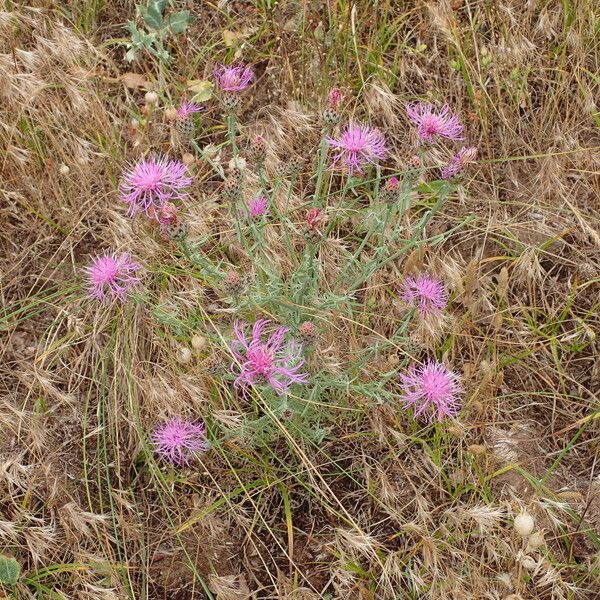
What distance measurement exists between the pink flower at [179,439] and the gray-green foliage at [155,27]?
123 cm

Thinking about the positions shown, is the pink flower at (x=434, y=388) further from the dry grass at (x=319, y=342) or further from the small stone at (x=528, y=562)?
the small stone at (x=528, y=562)

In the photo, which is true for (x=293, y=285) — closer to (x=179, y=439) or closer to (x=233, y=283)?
(x=233, y=283)

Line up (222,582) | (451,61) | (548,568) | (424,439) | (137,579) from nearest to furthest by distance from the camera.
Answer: (548,568) → (222,582) → (137,579) → (424,439) → (451,61)

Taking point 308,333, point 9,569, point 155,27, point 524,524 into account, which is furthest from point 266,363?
point 155,27

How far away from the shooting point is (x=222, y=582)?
1757 mm

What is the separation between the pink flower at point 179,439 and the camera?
6.24ft

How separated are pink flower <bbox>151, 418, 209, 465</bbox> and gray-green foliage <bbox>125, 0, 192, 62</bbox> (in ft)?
4.05

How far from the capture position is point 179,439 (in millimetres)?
1902

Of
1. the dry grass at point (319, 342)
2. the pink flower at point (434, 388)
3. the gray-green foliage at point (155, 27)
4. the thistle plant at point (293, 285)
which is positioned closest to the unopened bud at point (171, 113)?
the dry grass at point (319, 342)

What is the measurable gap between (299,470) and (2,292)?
1076 mm

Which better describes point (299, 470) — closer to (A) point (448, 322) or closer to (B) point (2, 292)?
(A) point (448, 322)

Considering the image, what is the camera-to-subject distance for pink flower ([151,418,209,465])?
74.9 inches

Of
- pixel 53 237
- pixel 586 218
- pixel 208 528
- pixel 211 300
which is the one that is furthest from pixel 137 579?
pixel 586 218

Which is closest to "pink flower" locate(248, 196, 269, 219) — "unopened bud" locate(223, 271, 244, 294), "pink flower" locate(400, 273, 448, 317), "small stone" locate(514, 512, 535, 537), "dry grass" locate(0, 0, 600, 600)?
"dry grass" locate(0, 0, 600, 600)
